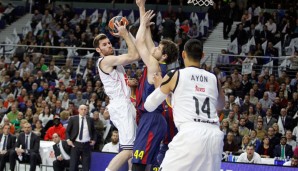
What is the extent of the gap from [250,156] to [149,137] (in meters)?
8.20

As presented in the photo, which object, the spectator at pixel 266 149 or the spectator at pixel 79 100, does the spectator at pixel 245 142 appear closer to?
the spectator at pixel 266 149

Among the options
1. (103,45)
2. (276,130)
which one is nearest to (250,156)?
(276,130)

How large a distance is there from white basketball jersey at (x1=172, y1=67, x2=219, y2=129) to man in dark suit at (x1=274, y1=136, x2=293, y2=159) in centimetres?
1184

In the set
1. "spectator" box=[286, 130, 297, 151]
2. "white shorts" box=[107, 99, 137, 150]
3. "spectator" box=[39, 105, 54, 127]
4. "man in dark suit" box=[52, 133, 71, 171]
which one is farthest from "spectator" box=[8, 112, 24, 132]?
"white shorts" box=[107, 99, 137, 150]

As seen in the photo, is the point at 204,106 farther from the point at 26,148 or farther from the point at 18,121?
the point at 18,121

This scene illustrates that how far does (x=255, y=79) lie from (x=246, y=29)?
4478mm

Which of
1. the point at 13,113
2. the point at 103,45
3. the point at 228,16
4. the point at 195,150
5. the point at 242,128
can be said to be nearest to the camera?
the point at 195,150

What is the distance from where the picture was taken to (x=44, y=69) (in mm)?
29938

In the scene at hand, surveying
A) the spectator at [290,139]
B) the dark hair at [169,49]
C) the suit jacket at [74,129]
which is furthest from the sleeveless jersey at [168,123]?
the spectator at [290,139]

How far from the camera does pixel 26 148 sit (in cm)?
2155

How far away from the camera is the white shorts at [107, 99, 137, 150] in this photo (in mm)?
13172

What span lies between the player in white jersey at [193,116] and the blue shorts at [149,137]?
2250 millimetres

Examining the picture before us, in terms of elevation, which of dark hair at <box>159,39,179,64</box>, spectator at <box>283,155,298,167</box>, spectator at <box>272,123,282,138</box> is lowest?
spectator at <box>283,155,298,167</box>

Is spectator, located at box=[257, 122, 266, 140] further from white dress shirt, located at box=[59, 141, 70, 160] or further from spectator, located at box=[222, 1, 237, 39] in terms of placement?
spectator, located at box=[222, 1, 237, 39]
